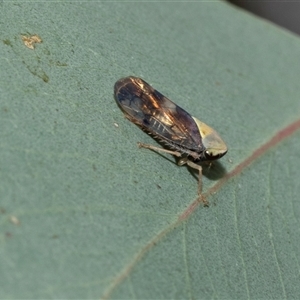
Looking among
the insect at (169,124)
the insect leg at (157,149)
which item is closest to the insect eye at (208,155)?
the insect at (169,124)

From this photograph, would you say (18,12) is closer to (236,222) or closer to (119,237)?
(119,237)

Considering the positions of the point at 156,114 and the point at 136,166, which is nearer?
the point at 136,166

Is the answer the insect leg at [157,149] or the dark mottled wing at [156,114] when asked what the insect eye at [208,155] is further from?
the insect leg at [157,149]

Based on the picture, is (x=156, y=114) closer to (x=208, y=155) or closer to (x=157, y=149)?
(x=157, y=149)

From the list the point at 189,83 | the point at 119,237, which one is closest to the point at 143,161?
the point at 119,237

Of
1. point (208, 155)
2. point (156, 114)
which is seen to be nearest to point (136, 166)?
point (156, 114)

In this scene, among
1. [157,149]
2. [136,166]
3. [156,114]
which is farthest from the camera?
[156,114]

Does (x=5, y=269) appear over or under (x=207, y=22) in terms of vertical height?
under
